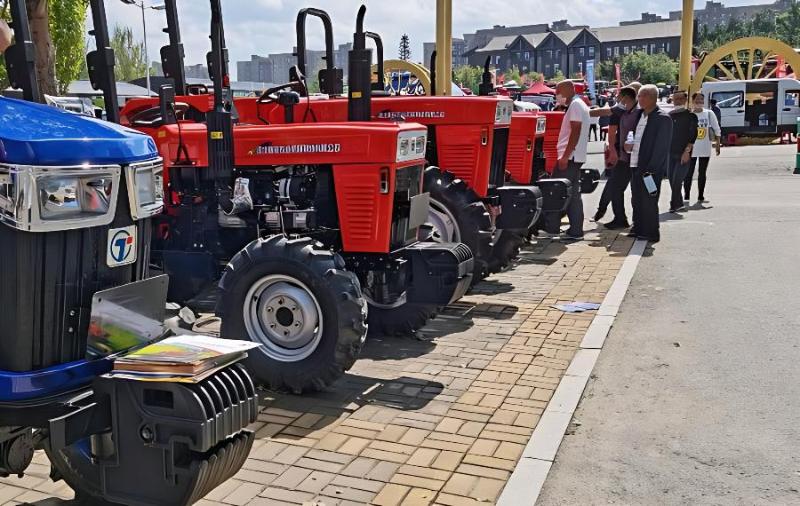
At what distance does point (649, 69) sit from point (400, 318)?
96681 millimetres

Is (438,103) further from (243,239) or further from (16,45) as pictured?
(16,45)

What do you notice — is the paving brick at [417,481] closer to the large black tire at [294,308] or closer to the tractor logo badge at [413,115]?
the large black tire at [294,308]

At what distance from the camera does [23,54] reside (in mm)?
3467

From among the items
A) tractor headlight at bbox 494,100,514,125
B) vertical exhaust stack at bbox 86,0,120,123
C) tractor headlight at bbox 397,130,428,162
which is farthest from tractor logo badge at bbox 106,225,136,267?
tractor headlight at bbox 494,100,514,125

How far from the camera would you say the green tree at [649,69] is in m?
94.3

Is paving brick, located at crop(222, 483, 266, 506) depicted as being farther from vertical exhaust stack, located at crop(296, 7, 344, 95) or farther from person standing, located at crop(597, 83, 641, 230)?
person standing, located at crop(597, 83, 641, 230)

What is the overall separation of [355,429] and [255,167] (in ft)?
7.35

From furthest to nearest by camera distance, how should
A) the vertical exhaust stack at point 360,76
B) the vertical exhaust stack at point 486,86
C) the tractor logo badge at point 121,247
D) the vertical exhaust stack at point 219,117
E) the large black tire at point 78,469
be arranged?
the vertical exhaust stack at point 486,86 < the vertical exhaust stack at point 360,76 < the vertical exhaust stack at point 219,117 < the large black tire at point 78,469 < the tractor logo badge at point 121,247

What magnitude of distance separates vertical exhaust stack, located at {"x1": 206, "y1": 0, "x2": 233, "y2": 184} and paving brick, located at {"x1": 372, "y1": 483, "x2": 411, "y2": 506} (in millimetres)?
2821

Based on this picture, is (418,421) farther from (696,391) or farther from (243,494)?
(696,391)

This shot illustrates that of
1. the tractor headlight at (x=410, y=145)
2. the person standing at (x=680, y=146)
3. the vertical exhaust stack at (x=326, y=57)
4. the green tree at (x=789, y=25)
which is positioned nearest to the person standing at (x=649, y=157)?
the person standing at (x=680, y=146)

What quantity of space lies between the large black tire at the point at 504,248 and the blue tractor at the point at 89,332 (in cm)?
570

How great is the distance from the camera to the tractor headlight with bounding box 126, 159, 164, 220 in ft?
10.4

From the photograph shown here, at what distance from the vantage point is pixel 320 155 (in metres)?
5.87
